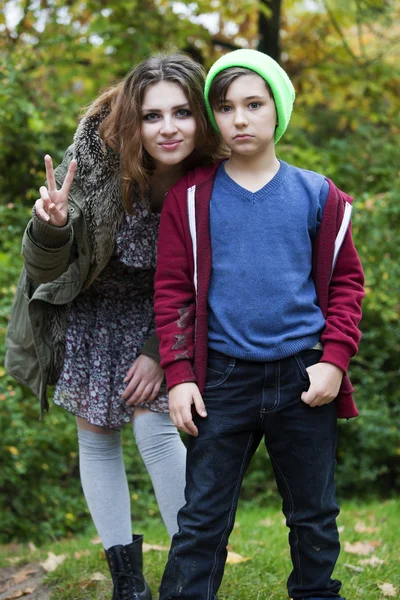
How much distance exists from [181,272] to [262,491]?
4.02 metres

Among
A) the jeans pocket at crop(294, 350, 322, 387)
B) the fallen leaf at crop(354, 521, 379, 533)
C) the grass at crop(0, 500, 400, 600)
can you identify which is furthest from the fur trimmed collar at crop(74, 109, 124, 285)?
the fallen leaf at crop(354, 521, 379, 533)

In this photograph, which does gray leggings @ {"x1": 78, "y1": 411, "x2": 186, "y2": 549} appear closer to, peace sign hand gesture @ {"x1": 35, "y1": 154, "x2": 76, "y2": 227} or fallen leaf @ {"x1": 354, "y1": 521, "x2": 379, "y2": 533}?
peace sign hand gesture @ {"x1": 35, "y1": 154, "x2": 76, "y2": 227}

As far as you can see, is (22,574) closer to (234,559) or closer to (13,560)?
(13,560)

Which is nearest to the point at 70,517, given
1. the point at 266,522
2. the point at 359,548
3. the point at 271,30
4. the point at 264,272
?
the point at 266,522

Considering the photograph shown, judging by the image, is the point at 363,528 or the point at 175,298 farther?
the point at 363,528

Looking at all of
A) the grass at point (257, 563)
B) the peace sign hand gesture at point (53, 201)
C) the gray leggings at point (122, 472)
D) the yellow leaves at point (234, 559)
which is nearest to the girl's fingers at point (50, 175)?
the peace sign hand gesture at point (53, 201)

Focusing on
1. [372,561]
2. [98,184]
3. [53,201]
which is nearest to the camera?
[53,201]

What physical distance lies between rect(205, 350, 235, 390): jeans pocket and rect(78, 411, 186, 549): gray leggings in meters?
0.41

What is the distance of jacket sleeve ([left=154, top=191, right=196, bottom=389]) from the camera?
226cm

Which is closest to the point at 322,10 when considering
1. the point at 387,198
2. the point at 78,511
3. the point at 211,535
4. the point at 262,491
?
the point at 387,198

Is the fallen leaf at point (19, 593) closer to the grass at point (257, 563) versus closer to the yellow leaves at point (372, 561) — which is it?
the grass at point (257, 563)

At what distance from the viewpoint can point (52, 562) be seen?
132 inches

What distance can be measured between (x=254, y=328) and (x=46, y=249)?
0.66 m

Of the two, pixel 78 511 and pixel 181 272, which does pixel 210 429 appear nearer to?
pixel 181 272
